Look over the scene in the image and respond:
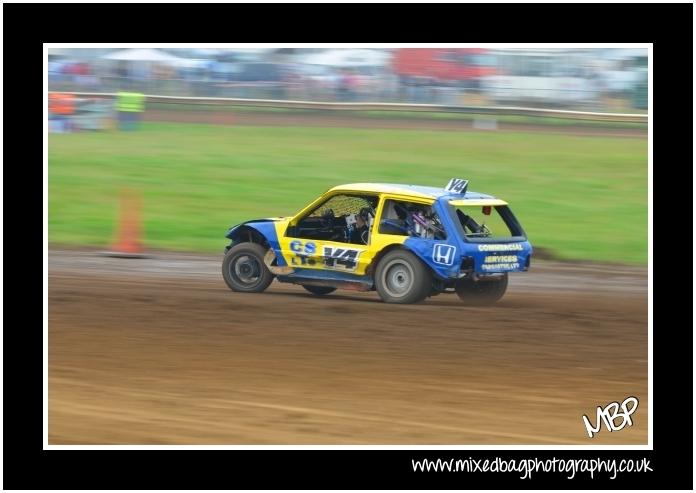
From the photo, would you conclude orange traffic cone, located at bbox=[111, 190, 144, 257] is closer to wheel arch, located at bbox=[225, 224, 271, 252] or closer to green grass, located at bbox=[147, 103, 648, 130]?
wheel arch, located at bbox=[225, 224, 271, 252]

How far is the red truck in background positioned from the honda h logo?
12753 millimetres

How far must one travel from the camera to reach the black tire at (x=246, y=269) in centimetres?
1398

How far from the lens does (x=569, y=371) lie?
10.7 m

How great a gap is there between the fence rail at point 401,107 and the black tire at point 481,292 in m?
12.9

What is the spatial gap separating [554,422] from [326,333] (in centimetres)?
359

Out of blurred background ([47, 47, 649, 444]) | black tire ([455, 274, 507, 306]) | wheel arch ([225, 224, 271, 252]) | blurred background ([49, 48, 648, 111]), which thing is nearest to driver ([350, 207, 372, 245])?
blurred background ([47, 47, 649, 444])

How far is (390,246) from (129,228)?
884 centimetres

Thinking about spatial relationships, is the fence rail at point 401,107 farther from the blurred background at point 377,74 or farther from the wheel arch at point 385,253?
the wheel arch at point 385,253

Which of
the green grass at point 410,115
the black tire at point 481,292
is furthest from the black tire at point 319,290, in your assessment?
the green grass at point 410,115

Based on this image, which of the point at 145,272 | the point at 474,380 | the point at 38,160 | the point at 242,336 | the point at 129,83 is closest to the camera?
the point at 474,380

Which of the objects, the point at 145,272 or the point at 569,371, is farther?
the point at 145,272

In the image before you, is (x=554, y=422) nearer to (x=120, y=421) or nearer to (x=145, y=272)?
(x=120, y=421)

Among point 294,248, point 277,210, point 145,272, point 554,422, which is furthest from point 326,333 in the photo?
point 277,210

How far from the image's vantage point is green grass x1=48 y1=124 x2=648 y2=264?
20344 millimetres
